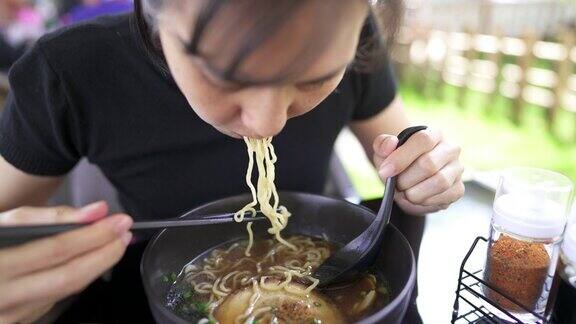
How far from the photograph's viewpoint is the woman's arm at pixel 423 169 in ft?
3.84

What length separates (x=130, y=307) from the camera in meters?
1.08

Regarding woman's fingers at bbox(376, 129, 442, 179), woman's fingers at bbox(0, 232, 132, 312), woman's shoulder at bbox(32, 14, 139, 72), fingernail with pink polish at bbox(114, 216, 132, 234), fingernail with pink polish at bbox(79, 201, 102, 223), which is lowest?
woman's fingers at bbox(0, 232, 132, 312)

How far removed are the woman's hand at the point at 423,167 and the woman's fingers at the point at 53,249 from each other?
658 mm

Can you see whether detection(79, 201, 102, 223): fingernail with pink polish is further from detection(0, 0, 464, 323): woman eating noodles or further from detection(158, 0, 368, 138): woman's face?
detection(158, 0, 368, 138): woman's face

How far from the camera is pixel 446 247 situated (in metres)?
1.33

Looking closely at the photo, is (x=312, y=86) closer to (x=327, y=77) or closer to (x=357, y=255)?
(x=327, y=77)

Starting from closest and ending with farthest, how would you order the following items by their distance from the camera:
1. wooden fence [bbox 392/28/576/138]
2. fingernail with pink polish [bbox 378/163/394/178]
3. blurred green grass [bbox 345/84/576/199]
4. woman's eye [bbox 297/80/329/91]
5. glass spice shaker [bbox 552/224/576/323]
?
1. woman's eye [bbox 297/80/329/91]
2. glass spice shaker [bbox 552/224/576/323]
3. fingernail with pink polish [bbox 378/163/394/178]
4. blurred green grass [bbox 345/84/576/199]
5. wooden fence [bbox 392/28/576/138]

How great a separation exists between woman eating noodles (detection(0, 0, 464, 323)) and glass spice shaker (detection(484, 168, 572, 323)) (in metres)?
0.21

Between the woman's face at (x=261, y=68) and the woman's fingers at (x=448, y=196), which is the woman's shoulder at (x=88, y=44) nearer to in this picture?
the woman's face at (x=261, y=68)

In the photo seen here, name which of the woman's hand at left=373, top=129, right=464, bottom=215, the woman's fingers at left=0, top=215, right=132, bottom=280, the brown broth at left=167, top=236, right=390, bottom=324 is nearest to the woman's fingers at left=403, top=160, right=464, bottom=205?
the woman's hand at left=373, top=129, right=464, bottom=215

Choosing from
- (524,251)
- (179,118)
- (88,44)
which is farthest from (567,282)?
(88,44)

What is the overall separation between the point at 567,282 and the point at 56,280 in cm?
92

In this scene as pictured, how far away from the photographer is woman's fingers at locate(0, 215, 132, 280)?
0.77 metres

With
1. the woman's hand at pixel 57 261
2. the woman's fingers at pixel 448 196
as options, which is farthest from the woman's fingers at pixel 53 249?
the woman's fingers at pixel 448 196
